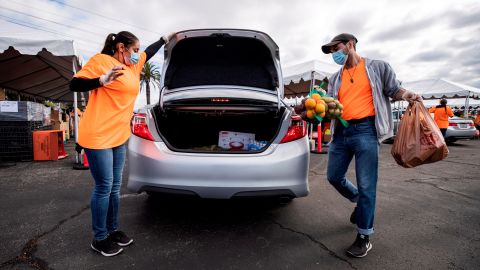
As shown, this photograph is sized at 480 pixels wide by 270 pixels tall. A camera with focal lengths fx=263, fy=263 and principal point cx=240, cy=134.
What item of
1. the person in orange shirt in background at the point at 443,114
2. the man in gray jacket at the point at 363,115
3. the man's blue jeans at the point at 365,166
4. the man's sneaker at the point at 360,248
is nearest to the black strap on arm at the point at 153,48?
the man in gray jacket at the point at 363,115

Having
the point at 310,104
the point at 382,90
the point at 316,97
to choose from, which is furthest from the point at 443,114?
the point at 310,104

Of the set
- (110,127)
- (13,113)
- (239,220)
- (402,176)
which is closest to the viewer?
(110,127)

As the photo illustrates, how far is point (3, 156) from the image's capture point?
6117 mm

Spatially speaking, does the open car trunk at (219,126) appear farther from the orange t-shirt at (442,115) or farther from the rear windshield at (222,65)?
the orange t-shirt at (442,115)

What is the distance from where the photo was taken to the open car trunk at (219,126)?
8.96ft

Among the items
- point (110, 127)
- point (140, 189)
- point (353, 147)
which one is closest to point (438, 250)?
point (353, 147)

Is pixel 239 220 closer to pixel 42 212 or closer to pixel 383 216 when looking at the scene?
pixel 383 216

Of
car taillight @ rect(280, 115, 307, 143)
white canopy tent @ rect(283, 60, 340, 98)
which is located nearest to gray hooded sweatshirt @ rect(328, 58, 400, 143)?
car taillight @ rect(280, 115, 307, 143)

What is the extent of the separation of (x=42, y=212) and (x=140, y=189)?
5.19 ft

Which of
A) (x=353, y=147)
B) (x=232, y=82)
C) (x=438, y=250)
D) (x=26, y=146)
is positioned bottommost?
(x=438, y=250)

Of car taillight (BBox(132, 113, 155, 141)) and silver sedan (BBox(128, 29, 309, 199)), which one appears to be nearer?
silver sedan (BBox(128, 29, 309, 199))

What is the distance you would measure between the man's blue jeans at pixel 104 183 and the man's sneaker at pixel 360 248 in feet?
6.53

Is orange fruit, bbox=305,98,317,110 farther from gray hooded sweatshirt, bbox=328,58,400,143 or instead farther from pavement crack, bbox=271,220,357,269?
pavement crack, bbox=271,220,357,269

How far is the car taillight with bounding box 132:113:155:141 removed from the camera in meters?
2.35
